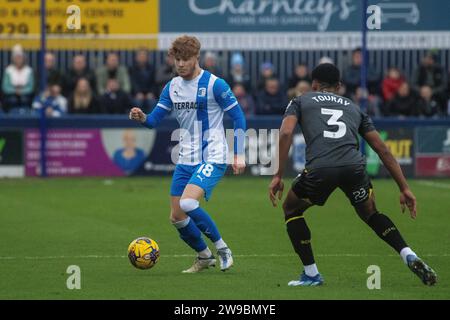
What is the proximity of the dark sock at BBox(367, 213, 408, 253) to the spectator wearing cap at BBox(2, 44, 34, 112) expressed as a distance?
14.6 m

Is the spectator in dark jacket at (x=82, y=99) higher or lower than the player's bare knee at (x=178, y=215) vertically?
higher

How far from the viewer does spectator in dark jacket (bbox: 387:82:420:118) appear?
24312 millimetres

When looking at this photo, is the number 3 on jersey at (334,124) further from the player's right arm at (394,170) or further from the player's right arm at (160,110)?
the player's right arm at (160,110)

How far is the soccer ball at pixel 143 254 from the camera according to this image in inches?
437

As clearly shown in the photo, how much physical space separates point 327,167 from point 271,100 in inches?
562

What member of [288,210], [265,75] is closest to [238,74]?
[265,75]

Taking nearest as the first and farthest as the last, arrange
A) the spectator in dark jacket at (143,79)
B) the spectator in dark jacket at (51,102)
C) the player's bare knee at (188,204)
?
the player's bare knee at (188,204) → the spectator in dark jacket at (51,102) → the spectator in dark jacket at (143,79)

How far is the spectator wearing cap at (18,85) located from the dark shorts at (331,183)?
1450 cm

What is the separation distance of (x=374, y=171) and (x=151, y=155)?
4.50 metres

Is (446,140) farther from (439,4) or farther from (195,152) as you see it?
(195,152)

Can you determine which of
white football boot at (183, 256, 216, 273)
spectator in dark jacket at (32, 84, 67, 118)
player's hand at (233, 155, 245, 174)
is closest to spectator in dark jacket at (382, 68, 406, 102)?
spectator in dark jacket at (32, 84, 67, 118)

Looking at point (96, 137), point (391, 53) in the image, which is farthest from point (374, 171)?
point (96, 137)

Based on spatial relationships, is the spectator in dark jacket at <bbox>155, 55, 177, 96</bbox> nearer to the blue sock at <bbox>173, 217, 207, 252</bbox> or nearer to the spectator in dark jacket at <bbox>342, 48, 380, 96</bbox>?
the spectator in dark jacket at <bbox>342, 48, 380, 96</bbox>

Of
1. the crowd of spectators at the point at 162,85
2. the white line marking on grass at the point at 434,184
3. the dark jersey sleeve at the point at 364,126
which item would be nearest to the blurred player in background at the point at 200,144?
the dark jersey sleeve at the point at 364,126
